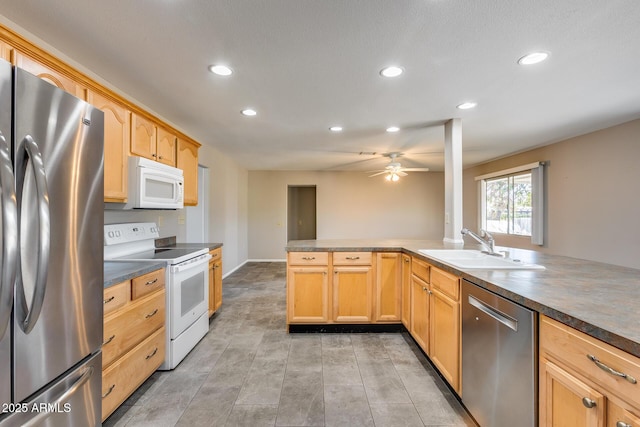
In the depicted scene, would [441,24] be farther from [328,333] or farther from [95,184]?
[328,333]

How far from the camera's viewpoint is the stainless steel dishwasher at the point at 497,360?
1.19m

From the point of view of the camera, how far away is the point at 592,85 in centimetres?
234

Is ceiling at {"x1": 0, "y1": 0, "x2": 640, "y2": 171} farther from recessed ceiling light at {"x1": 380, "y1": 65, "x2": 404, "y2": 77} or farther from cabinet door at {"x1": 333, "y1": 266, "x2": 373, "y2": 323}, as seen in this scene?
cabinet door at {"x1": 333, "y1": 266, "x2": 373, "y2": 323}

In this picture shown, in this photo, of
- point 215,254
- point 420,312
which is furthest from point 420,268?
point 215,254

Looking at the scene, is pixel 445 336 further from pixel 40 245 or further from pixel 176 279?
pixel 40 245

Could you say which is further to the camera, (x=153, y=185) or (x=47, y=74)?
(x=153, y=185)

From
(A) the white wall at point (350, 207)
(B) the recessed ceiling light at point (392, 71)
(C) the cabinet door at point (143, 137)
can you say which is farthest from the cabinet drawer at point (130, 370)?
(A) the white wall at point (350, 207)

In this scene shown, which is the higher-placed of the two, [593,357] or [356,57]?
[356,57]

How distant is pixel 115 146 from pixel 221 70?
98cm

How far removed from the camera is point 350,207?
7.15 m

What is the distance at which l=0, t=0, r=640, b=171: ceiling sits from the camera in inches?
57.8

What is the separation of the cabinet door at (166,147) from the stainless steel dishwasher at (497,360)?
2.76 meters

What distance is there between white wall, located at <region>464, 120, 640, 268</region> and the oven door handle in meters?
4.89

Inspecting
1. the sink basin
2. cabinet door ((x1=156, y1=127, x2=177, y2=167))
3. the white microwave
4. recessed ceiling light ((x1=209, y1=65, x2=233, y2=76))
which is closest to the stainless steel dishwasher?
the sink basin
